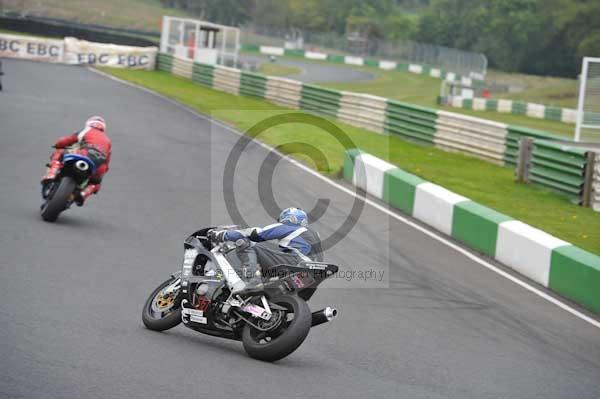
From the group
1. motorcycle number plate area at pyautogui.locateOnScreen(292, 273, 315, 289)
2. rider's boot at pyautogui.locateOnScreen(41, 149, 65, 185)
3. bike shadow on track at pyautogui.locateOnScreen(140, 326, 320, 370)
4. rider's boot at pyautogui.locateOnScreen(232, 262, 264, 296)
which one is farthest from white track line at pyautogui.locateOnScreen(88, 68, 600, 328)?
rider's boot at pyautogui.locateOnScreen(41, 149, 65, 185)

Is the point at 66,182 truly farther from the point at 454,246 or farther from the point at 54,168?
the point at 454,246

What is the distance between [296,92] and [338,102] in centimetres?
267

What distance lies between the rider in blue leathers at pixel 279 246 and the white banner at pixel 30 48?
3550 cm

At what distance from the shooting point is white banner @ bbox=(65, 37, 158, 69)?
4244 centimetres

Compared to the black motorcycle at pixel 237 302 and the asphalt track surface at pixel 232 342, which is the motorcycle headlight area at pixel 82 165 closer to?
the asphalt track surface at pixel 232 342

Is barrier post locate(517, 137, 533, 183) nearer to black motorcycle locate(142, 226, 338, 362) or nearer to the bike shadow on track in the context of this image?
black motorcycle locate(142, 226, 338, 362)

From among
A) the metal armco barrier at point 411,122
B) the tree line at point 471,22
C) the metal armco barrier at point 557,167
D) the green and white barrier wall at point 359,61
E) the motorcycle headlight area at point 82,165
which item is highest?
the tree line at point 471,22

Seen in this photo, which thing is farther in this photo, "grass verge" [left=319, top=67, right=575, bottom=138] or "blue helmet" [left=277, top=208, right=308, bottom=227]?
"grass verge" [left=319, top=67, right=575, bottom=138]

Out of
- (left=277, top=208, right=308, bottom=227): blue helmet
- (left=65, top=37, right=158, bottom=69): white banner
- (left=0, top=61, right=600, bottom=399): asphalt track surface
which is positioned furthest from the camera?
(left=65, top=37, right=158, bottom=69): white banner

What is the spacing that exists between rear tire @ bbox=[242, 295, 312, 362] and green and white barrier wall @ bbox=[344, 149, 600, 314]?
4938 millimetres

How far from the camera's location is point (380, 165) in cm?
1767

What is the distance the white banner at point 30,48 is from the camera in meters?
41.0

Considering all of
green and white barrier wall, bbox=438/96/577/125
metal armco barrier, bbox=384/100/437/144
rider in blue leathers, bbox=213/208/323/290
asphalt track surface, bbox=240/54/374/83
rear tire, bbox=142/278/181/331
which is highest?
asphalt track surface, bbox=240/54/374/83

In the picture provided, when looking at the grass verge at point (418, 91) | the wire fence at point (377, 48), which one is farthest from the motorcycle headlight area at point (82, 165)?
the wire fence at point (377, 48)
